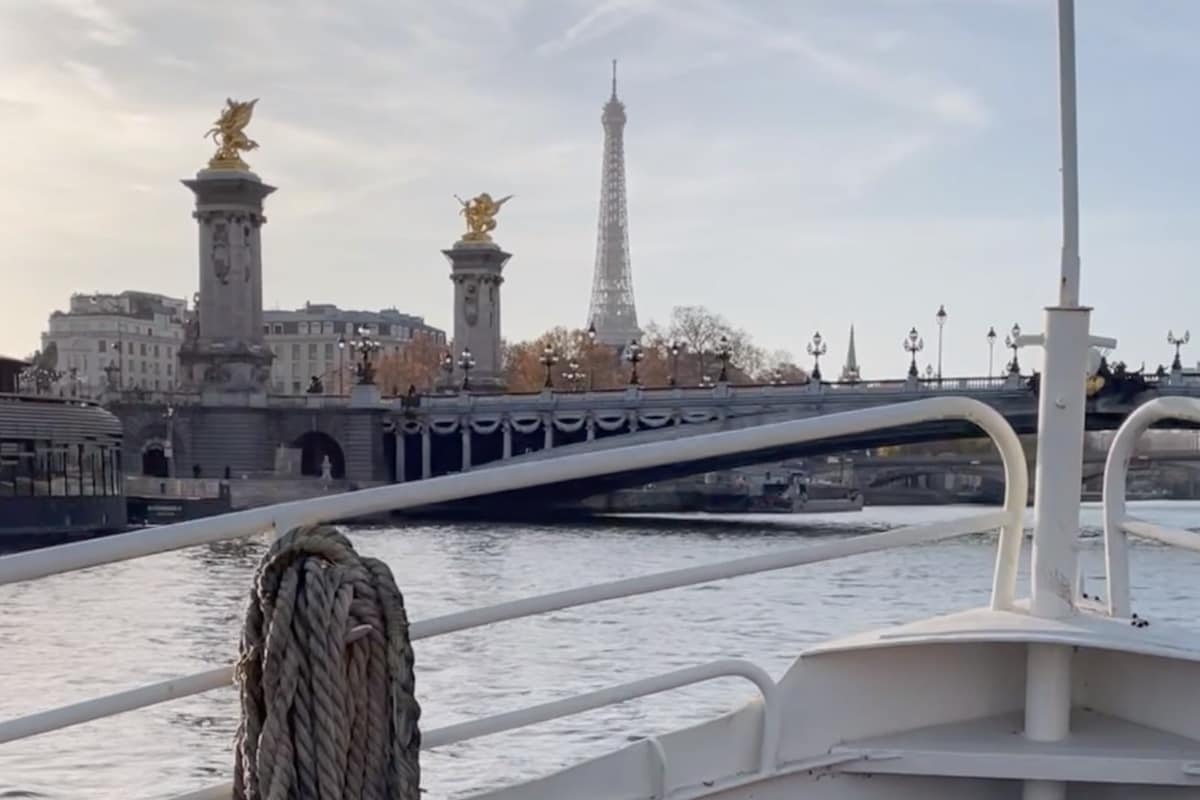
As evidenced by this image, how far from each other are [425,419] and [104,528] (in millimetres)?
18017

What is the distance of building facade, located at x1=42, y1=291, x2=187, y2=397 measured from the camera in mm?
95188

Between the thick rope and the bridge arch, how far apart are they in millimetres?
47828

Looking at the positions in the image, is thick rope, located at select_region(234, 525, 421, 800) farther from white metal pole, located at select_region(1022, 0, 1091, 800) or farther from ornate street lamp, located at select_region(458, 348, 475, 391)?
ornate street lamp, located at select_region(458, 348, 475, 391)

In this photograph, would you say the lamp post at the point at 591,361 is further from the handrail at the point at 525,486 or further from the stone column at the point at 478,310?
the handrail at the point at 525,486

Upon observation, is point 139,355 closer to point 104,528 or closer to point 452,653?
point 104,528


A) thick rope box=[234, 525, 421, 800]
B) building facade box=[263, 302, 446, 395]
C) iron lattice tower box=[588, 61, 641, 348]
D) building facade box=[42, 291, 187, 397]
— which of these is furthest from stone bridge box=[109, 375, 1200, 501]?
iron lattice tower box=[588, 61, 641, 348]

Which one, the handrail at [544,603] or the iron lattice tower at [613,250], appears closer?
the handrail at [544,603]

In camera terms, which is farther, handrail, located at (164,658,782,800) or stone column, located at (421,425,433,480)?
stone column, located at (421,425,433,480)

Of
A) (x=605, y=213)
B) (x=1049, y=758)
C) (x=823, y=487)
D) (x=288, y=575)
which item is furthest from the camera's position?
(x=605, y=213)

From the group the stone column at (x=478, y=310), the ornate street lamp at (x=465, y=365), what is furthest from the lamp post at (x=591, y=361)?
the ornate street lamp at (x=465, y=365)

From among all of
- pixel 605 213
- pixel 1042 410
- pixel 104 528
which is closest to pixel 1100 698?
pixel 1042 410

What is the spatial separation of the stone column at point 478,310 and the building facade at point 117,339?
3907 cm

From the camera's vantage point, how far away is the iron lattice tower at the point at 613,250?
117875 mm

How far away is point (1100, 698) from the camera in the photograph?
2.91 meters
